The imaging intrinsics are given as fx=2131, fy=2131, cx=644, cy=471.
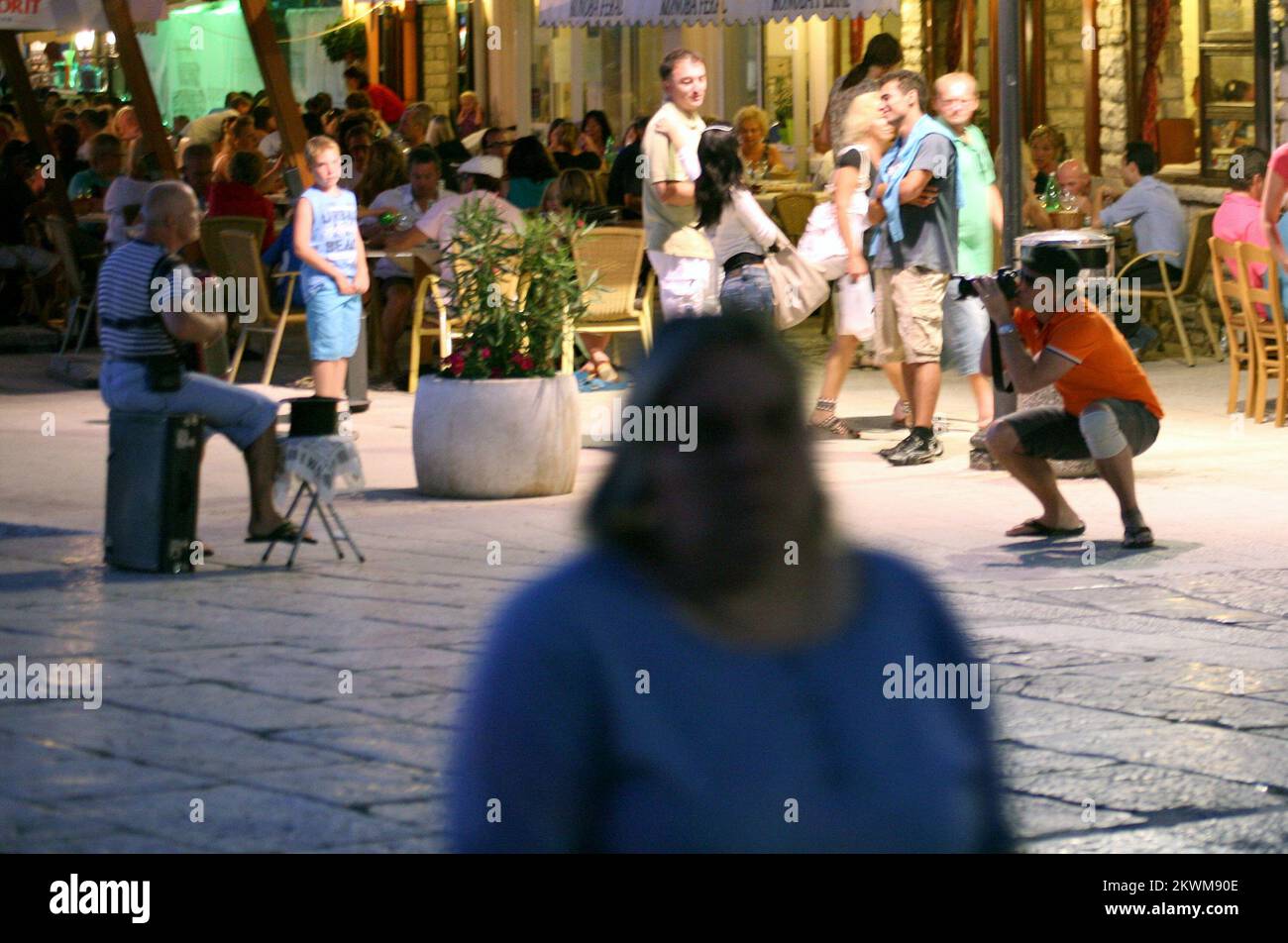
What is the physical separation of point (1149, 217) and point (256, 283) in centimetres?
563

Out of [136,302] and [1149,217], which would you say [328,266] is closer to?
[136,302]

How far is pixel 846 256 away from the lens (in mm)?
10656

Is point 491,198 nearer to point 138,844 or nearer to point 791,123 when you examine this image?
point 138,844

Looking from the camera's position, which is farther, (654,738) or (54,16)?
(54,16)

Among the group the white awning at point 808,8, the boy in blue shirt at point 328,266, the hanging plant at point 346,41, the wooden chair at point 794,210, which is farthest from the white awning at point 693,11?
the hanging plant at point 346,41

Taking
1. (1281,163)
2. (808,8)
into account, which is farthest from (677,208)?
(808,8)

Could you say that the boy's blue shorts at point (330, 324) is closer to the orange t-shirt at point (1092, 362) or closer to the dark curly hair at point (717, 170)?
the dark curly hair at point (717, 170)

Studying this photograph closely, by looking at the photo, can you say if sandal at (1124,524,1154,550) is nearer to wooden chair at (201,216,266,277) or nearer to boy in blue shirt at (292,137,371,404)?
boy in blue shirt at (292,137,371,404)

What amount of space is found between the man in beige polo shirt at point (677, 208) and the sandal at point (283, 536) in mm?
2822

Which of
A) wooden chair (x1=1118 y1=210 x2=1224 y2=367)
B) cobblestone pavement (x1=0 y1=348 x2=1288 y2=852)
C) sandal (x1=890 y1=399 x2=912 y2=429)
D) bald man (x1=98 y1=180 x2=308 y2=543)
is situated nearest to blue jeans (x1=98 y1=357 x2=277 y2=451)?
bald man (x1=98 y1=180 x2=308 y2=543)

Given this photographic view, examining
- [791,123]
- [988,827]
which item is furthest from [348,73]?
[988,827]

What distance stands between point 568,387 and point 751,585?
7014 mm

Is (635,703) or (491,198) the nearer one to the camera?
(635,703)

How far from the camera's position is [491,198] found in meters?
12.0
